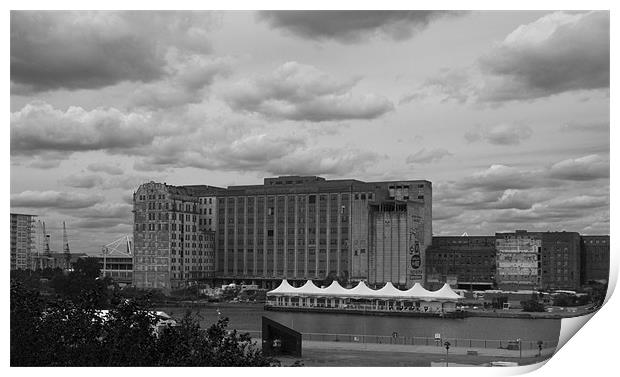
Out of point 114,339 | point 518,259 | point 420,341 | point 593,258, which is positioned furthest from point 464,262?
point 114,339

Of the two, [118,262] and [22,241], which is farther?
[118,262]

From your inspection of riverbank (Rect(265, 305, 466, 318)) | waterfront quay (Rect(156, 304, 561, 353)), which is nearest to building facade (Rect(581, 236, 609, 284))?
waterfront quay (Rect(156, 304, 561, 353))

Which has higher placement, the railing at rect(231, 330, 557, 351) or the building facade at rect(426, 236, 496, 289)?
the building facade at rect(426, 236, 496, 289)

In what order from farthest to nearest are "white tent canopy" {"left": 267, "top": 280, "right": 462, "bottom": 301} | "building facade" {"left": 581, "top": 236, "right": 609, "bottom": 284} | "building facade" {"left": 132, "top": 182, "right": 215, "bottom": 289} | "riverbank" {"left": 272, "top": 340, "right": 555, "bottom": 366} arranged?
"building facade" {"left": 581, "top": 236, "right": 609, "bottom": 284} → "white tent canopy" {"left": 267, "top": 280, "right": 462, "bottom": 301} → "building facade" {"left": 132, "top": 182, "right": 215, "bottom": 289} → "riverbank" {"left": 272, "top": 340, "right": 555, "bottom": 366}

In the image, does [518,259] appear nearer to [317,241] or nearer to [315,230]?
[317,241]

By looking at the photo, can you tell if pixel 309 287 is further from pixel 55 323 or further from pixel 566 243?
pixel 55 323

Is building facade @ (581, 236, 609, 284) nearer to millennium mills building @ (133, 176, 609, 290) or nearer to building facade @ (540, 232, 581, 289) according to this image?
millennium mills building @ (133, 176, 609, 290)
